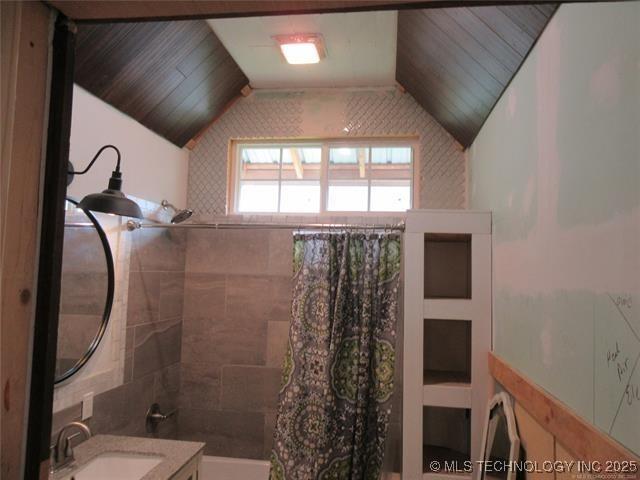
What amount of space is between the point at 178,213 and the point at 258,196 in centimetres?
65

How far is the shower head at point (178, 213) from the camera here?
2330mm

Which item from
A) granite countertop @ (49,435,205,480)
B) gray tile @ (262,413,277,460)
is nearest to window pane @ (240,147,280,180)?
gray tile @ (262,413,277,460)

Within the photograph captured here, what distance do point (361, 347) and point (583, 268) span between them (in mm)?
1333

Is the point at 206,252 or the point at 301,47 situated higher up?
the point at 301,47

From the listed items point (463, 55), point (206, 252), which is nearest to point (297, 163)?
point (206, 252)

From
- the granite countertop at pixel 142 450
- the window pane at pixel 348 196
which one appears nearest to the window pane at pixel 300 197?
the window pane at pixel 348 196

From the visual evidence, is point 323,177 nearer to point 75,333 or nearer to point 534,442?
point 75,333

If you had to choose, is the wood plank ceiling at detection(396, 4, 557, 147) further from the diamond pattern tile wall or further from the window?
the window

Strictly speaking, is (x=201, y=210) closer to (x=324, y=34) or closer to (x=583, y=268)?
(x=324, y=34)

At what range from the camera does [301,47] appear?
2246mm

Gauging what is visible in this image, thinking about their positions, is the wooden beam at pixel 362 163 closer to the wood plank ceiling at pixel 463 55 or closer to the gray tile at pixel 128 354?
the wood plank ceiling at pixel 463 55

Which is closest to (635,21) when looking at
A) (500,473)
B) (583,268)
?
(583,268)

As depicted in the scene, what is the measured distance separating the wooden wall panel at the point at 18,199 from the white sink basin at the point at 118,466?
1391 mm

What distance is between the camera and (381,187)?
2754mm
